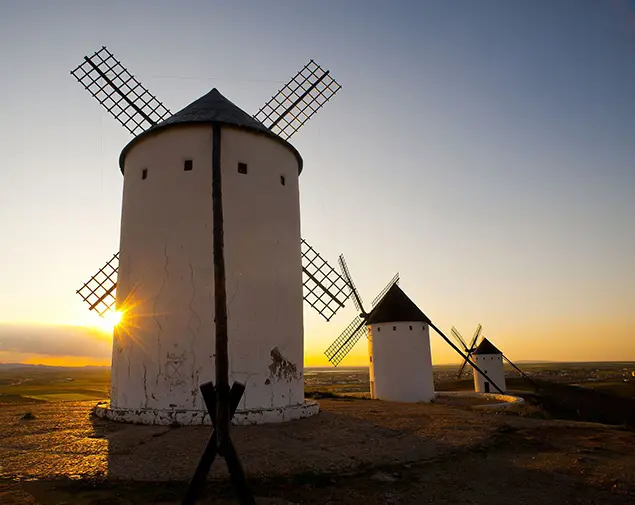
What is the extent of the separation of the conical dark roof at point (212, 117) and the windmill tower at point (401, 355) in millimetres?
9954

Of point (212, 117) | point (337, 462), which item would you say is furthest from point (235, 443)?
point (212, 117)

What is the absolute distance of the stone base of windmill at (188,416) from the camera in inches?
318

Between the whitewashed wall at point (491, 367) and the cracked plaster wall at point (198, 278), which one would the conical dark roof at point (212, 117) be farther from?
the whitewashed wall at point (491, 367)

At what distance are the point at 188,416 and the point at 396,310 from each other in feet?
41.5

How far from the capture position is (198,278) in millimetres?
9047

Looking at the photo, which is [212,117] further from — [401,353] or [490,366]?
[490,366]

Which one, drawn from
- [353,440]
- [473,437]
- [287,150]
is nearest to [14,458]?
[353,440]

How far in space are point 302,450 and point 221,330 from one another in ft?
8.40

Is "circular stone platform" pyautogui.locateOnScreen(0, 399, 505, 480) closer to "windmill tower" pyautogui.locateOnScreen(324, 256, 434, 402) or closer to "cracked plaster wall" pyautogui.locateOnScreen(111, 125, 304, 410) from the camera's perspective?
"cracked plaster wall" pyautogui.locateOnScreen(111, 125, 304, 410)

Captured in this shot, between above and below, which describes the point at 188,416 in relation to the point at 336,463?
above

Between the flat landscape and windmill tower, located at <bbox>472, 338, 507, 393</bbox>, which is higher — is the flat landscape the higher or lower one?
the higher one

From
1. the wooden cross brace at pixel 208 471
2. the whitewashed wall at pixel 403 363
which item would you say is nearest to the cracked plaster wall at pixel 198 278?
the wooden cross brace at pixel 208 471

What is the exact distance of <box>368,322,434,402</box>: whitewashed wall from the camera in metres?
17.9

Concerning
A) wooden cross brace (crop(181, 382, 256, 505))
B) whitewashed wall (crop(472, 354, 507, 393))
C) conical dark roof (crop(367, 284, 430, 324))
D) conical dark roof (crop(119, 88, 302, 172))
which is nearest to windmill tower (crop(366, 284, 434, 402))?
conical dark roof (crop(367, 284, 430, 324))
